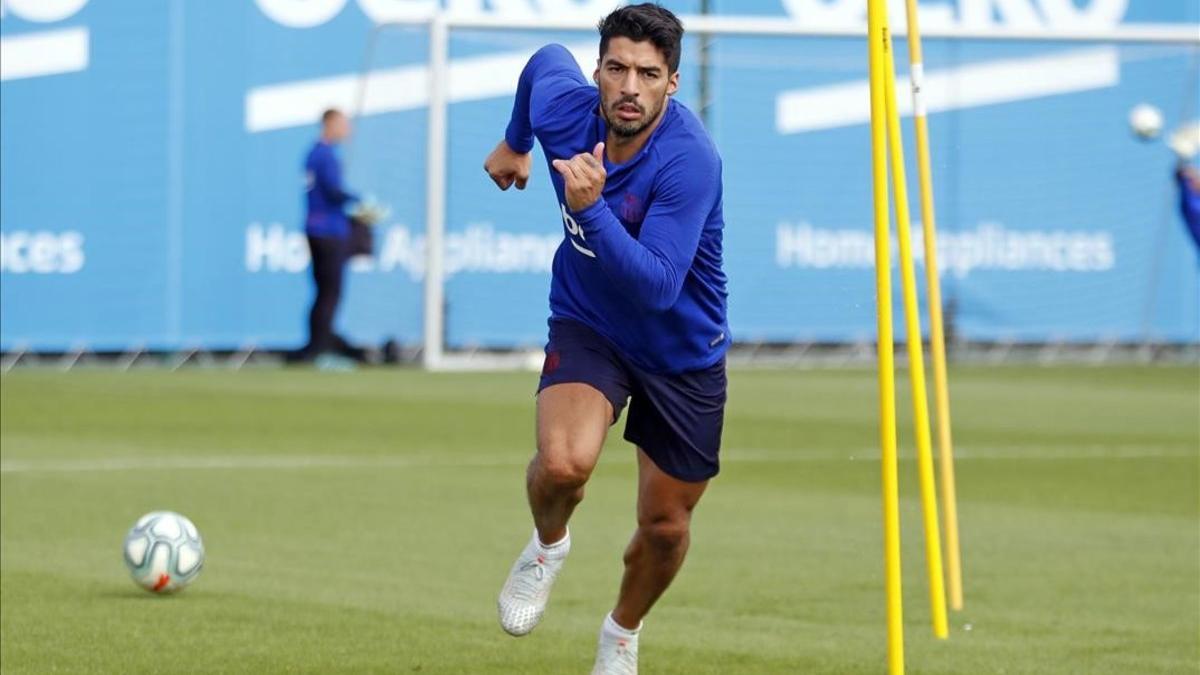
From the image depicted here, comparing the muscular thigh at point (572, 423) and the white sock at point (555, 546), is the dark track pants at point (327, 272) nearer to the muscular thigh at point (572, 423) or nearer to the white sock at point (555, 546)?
the white sock at point (555, 546)

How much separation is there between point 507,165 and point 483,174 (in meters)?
16.3

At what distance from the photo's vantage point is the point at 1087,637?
8.95 metres

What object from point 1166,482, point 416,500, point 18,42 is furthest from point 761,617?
point 18,42

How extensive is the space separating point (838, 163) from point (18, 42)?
8.82 metres

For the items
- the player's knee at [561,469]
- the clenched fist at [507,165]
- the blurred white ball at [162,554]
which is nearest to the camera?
the player's knee at [561,469]

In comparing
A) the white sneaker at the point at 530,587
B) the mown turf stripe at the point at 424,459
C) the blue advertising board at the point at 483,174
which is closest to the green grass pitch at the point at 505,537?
the mown turf stripe at the point at 424,459

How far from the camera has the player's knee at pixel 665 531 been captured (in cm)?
765

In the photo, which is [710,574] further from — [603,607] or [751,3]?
[751,3]

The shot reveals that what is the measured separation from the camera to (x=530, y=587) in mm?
7707

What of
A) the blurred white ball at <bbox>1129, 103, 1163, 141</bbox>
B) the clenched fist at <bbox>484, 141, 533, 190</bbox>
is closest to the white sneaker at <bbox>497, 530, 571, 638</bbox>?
the clenched fist at <bbox>484, 141, 533, 190</bbox>

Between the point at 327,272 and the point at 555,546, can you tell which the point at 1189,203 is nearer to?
the point at 327,272

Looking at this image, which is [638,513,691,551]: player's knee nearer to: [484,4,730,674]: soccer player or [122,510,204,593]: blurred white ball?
[484,4,730,674]: soccer player

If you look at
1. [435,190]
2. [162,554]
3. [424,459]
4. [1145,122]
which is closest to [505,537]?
[162,554]

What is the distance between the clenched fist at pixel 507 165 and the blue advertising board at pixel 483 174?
1345 centimetres
